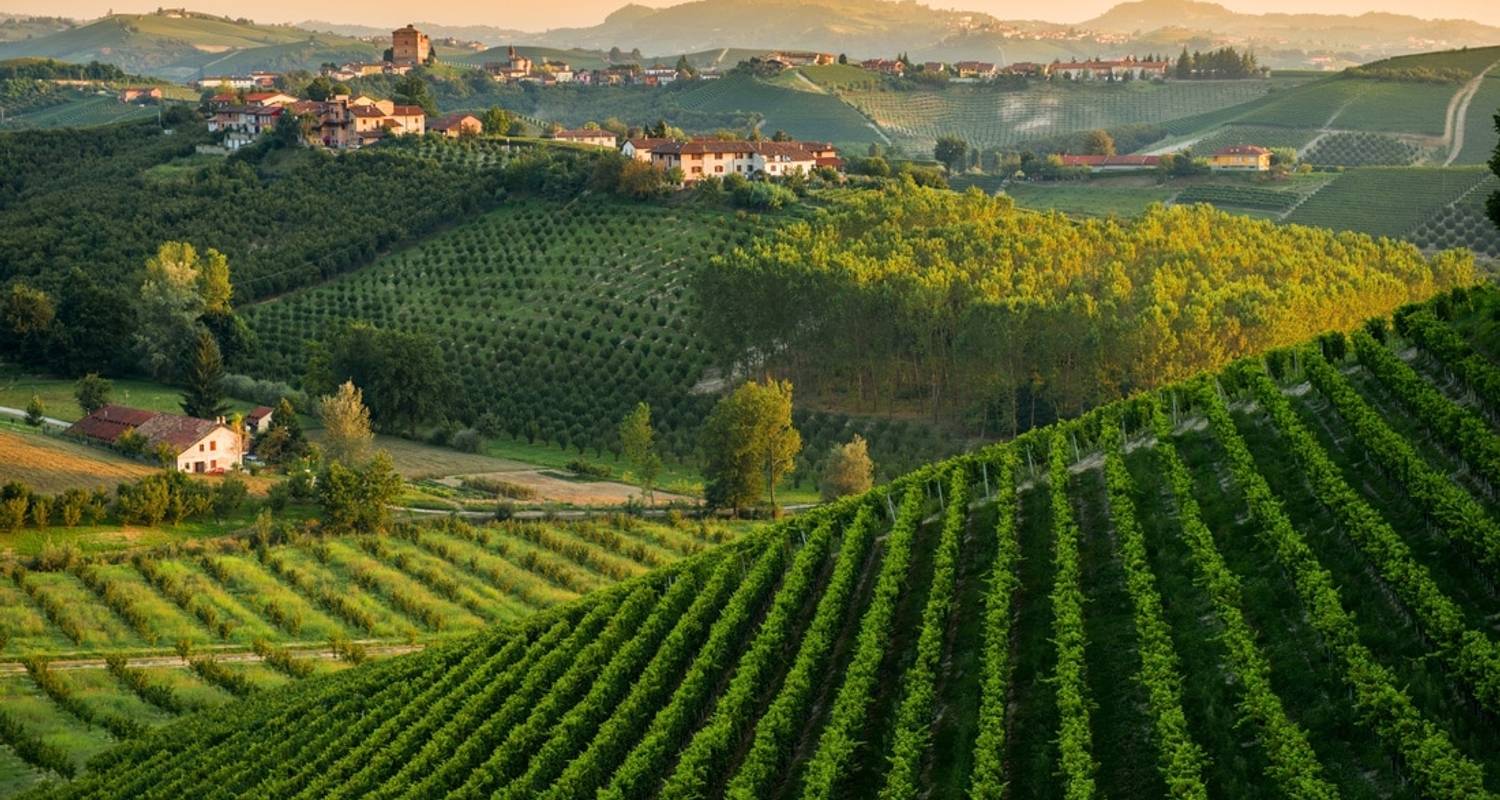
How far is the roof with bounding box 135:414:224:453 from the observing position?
68.9m

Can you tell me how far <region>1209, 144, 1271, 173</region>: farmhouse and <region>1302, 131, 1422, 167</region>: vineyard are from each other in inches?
384

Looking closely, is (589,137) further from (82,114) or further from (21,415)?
(82,114)

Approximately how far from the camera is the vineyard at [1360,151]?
140 metres

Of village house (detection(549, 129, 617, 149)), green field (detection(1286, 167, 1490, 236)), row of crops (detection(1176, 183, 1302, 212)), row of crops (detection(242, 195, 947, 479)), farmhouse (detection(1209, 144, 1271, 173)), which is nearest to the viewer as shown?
row of crops (detection(242, 195, 947, 479))

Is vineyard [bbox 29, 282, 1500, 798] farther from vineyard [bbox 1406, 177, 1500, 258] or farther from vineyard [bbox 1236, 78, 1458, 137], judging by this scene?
vineyard [bbox 1236, 78, 1458, 137]

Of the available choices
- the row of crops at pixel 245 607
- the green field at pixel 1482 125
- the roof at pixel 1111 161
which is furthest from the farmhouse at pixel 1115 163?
the row of crops at pixel 245 607

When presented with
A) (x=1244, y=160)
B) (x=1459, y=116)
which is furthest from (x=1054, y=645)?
(x=1459, y=116)

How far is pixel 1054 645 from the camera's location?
2969 centimetres

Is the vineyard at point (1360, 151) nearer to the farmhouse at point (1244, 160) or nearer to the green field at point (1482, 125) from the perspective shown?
the green field at point (1482, 125)

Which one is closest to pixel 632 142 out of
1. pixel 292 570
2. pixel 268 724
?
pixel 292 570

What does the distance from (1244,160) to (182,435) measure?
300ft

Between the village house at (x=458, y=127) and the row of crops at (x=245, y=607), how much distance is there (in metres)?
79.3

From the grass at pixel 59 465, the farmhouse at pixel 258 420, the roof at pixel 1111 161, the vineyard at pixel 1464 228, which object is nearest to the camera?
the grass at pixel 59 465

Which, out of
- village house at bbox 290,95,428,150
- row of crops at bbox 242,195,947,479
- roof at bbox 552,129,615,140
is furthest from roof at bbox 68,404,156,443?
roof at bbox 552,129,615,140
